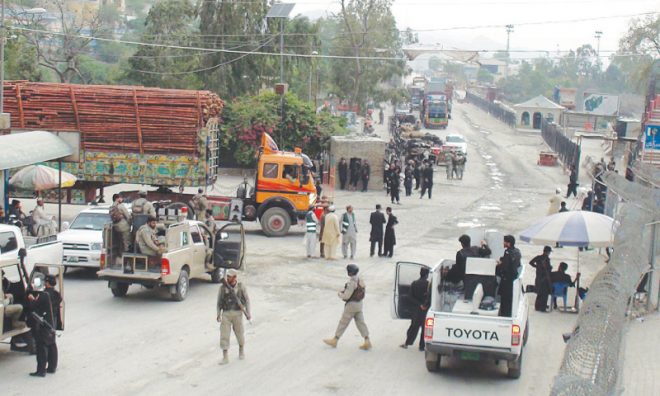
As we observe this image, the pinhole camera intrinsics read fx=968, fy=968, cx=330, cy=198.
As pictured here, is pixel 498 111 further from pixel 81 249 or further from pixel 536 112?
pixel 81 249

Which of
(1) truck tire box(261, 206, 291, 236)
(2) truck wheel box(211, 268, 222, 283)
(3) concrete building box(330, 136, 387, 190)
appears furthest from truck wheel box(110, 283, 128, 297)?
(3) concrete building box(330, 136, 387, 190)

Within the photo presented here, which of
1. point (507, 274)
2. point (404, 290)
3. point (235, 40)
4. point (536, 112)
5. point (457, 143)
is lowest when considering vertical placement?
point (457, 143)

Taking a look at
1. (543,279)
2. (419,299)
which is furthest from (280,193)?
(419,299)

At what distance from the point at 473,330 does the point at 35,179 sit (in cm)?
1654

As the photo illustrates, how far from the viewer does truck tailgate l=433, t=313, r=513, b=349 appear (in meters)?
13.5

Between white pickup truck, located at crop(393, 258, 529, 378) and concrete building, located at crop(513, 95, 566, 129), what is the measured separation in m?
72.9

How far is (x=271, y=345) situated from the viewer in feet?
52.6

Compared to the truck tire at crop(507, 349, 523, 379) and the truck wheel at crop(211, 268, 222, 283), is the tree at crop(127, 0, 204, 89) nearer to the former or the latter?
the truck wheel at crop(211, 268, 222, 283)

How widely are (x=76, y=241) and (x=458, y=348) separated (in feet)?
34.6

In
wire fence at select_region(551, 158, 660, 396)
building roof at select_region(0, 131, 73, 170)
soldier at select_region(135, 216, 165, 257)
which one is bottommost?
soldier at select_region(135, 216, 165, 257)

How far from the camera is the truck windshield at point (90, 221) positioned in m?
22.0

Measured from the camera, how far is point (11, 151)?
2128 centimetres

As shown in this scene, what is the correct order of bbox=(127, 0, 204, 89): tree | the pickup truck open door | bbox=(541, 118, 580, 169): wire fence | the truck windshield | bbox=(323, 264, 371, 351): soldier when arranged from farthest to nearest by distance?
1. bbox=(127, 0, 204, 89): tree
2. bbox=(541, 118, 580, 169): wire fence
3. the truck windshield
4. the pickup truck open door
5. bbox=(323, 264, 371, 351): soldier

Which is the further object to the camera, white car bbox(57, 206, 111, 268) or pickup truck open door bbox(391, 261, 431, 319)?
white car bbox(57, 206, 111, 268)
